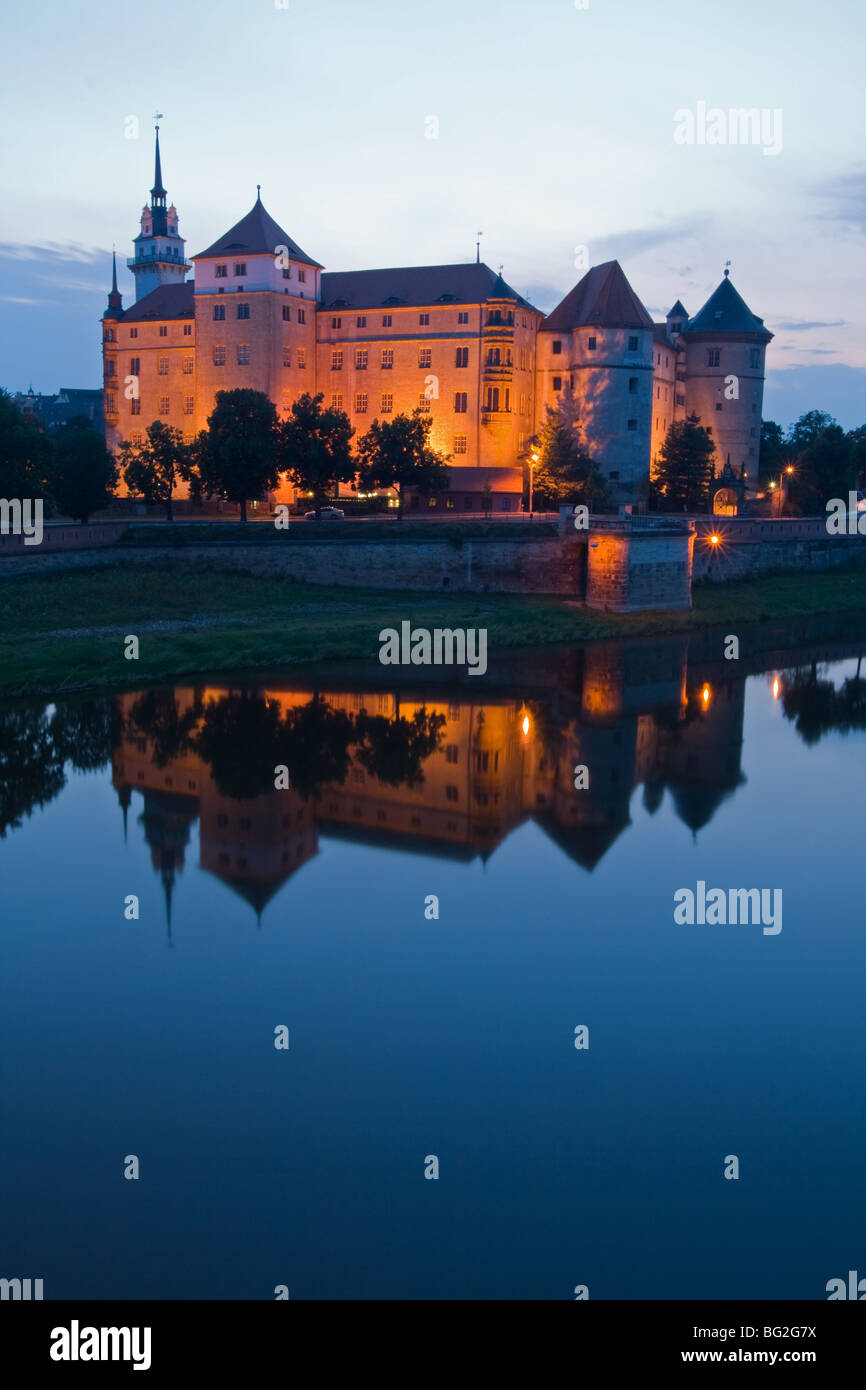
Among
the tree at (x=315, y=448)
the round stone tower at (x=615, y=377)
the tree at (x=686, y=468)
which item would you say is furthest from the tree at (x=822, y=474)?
the tree at (x=315, y=448)

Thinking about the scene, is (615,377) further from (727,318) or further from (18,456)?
(18,456)

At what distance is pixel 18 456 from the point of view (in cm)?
3850

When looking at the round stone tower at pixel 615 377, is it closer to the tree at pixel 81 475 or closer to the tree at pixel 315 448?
the tree at pixel 315 448

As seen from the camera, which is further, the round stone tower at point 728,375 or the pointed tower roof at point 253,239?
the round stone tower at point 728,375

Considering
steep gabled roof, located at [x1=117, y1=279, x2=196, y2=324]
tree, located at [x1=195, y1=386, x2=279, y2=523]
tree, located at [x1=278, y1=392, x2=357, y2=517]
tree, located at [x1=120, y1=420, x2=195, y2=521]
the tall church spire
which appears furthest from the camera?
the tall church spire

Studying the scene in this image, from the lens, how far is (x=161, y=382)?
62125 mm

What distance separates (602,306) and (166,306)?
74.0ft

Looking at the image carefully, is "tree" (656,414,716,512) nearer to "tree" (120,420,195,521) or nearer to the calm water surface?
"tree" (120,420,195,521)

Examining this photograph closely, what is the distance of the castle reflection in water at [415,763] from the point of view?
18.9 metres

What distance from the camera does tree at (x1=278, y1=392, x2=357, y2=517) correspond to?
47.2 m

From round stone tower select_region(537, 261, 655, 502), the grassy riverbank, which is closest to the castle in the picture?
round stone tower select_region(537, 261, 655, 502)

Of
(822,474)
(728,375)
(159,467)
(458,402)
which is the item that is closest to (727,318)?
(728,375)

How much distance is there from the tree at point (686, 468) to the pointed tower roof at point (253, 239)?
20.3 meters

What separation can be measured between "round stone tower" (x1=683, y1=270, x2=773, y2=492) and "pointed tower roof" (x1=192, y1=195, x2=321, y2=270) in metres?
22.3
